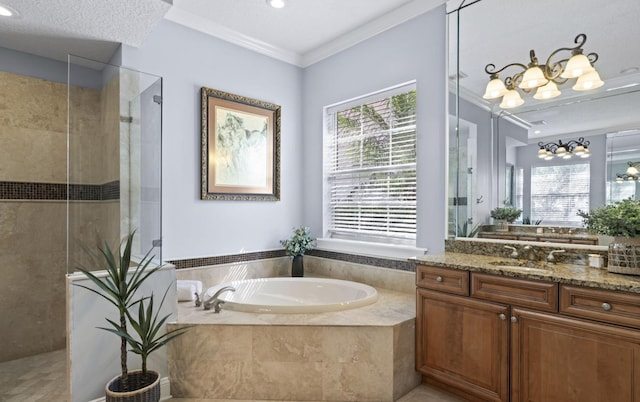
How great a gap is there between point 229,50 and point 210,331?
2572 mm

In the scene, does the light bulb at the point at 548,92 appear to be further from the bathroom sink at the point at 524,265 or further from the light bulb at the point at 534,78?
the bathroom sink at the point at 524,265

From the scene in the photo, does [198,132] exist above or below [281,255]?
above

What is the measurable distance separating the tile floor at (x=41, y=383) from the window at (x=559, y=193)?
1332 millimetres

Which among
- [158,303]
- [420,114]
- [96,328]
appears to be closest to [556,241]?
[420,114]

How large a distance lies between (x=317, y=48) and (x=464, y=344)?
122 inches

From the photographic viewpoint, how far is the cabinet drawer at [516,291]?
1.86 meters

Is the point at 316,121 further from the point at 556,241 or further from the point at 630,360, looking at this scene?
the point at 630,360

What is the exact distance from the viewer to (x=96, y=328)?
2.13m

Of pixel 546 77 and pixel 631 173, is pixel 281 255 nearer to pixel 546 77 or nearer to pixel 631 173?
pixel 546 77

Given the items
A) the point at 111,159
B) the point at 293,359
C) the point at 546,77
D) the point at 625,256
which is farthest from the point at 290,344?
the point at 546,77

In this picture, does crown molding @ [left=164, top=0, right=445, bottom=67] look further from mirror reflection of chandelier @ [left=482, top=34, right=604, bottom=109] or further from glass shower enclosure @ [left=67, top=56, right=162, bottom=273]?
glass shower enclosure @ [left=67, top=56, right=162, bottom=273]

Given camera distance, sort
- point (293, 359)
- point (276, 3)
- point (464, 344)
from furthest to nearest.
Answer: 1. point (276, 3)
2. point (293, 359)
3. point (464, 344)

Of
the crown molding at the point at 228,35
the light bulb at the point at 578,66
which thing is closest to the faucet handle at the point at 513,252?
the light bulb at the point at 578,66

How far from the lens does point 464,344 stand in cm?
218
